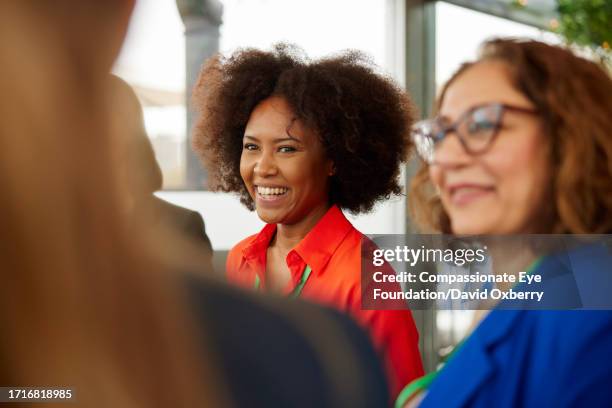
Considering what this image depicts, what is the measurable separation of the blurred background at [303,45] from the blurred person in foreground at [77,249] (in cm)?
99

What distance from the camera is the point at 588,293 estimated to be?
4.47 feet

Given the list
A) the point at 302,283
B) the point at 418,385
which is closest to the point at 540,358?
the point at 418,385

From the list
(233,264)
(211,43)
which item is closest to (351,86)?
(211,43)

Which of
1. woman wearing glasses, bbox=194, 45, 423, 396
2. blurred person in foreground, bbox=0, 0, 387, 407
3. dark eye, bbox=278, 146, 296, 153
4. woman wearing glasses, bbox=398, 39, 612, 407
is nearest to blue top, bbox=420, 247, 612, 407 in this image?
woman wearing glasses, bbox=398, 39, 612, 407

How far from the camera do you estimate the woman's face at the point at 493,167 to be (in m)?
1.32

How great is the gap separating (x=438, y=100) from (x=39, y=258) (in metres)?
1.11

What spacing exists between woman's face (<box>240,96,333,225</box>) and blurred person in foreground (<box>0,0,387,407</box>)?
3.26ft

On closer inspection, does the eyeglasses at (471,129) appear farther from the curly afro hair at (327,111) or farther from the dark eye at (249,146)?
the dark eye at (249,146)

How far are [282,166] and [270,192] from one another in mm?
65

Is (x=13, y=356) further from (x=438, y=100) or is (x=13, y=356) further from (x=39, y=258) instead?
(x=438, y=100)

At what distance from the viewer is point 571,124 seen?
1.30m

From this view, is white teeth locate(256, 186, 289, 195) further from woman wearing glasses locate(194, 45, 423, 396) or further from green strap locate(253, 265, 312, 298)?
green strap locate(253, 265, 312, 298)

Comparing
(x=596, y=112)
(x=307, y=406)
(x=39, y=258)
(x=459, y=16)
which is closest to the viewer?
(x=39, y=258)

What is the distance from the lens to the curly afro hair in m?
1.44
